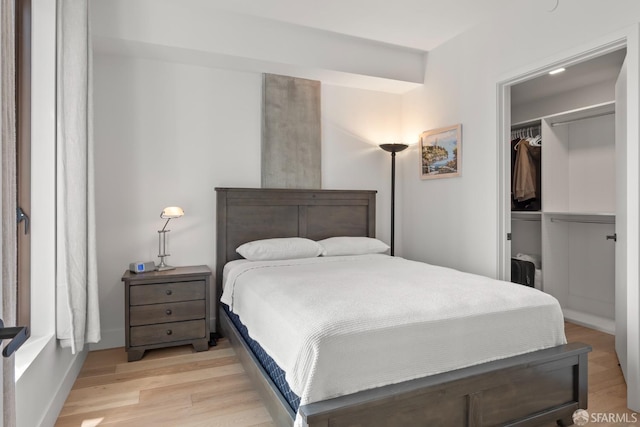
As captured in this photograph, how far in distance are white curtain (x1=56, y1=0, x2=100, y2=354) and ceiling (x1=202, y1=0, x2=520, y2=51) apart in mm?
1156

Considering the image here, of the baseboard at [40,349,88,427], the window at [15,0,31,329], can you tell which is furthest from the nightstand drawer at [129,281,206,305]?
the window at [15,0,31,329]

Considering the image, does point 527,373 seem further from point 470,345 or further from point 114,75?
point 114,75

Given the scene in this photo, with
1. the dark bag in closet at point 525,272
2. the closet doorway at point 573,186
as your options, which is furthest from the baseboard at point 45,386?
the dark bag in closet at point 525,272

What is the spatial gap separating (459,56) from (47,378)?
150 inches

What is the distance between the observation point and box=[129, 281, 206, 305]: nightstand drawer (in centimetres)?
286

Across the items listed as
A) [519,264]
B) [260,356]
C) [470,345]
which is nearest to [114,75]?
[260,356]

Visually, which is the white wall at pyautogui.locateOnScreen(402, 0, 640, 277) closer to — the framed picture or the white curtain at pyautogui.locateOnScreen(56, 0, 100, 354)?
the framed picture

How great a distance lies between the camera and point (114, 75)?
3.19 meters

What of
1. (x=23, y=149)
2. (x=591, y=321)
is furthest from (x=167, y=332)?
(x=591, y=321)

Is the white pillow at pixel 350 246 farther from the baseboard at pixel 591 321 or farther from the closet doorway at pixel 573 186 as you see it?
the baseboard at pixel 591 321

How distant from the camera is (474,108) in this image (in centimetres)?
340

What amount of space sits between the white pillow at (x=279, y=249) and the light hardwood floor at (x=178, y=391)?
2.56 ft

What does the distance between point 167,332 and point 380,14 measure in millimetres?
3017

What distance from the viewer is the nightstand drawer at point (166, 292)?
286cm
